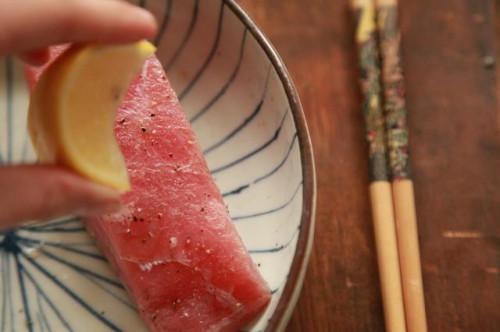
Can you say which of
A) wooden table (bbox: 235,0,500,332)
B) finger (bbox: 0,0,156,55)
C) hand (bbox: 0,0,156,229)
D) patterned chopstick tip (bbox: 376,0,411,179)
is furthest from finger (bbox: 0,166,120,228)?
patterned chopstick tip (bbox: 376,0,411,179)

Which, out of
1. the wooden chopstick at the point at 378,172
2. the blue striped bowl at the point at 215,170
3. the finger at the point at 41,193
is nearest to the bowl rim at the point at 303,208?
the blue striped bowl at the point at 215,170

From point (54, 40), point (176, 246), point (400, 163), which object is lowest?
point (176, 246)

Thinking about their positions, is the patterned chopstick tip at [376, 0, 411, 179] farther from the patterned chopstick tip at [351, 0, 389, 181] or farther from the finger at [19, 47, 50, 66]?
the finger at [19, 47, 50, 66]

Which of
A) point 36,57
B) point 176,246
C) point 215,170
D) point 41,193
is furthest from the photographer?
point 215,170

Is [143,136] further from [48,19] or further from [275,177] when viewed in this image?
[48,19]

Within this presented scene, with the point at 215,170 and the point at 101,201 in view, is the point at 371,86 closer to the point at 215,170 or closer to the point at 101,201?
the point at 215,170

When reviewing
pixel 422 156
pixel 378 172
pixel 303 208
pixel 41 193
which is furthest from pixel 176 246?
pixel 422 156
